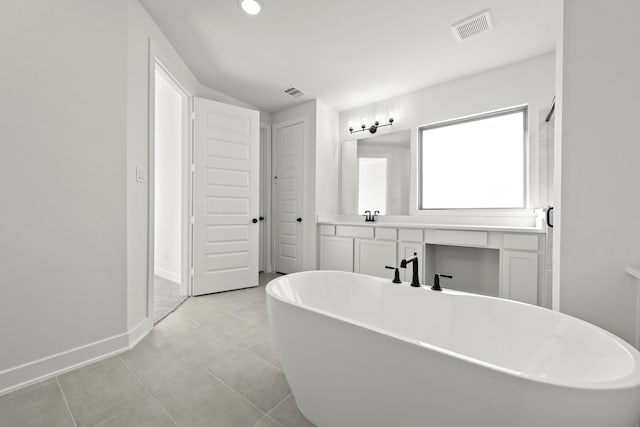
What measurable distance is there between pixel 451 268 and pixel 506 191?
39.0 inches

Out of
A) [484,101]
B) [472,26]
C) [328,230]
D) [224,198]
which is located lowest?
[328,230]

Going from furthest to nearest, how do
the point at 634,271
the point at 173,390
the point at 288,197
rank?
the point at 288,197 < the point at 173,390 < the point at 634,271

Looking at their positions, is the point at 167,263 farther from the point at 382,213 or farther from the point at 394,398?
the point at 394,398

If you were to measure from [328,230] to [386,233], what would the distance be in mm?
846

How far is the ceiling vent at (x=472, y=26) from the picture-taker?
209 centimetres

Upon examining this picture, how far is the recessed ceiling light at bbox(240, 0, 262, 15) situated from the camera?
198 cm

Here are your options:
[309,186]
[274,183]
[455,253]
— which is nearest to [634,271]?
[455,253]

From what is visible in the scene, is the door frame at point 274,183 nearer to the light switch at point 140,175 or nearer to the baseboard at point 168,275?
the baseboard at point 168,275

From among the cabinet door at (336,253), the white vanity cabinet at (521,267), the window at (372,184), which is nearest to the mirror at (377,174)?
the window at (372,184)

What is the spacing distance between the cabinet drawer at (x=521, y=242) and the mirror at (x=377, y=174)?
123cm

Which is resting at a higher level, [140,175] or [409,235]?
[140,175]

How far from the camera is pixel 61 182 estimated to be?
1.58 m

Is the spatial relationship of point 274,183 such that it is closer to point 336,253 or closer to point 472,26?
point 336,253

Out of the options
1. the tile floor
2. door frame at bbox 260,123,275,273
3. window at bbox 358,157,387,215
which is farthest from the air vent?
the tile floor
